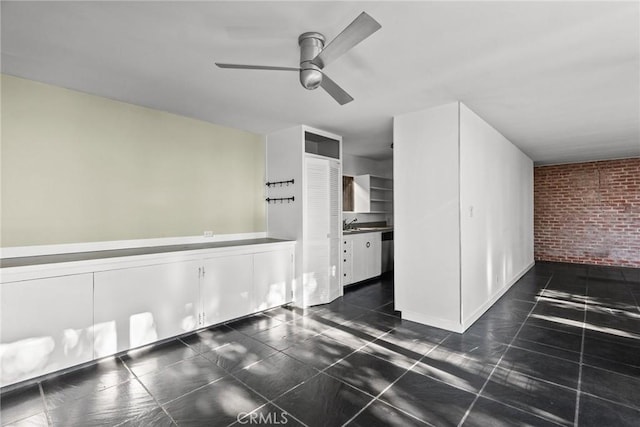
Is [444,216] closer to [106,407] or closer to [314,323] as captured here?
[314,323]

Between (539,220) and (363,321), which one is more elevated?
(539,220)

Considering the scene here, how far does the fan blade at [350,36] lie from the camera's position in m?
1.47

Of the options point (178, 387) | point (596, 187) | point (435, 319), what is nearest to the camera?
point (178, 387)

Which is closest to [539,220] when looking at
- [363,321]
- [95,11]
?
[363,321]

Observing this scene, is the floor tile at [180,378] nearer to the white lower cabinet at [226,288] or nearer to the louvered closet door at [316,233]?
the white lower cabinet at [226,288]

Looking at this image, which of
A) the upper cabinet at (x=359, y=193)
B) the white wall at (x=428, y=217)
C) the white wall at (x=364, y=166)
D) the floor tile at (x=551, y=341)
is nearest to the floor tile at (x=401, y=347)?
the white wall at (x=428, y=217)

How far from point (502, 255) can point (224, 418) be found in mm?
4329

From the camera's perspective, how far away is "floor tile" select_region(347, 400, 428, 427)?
1.82 meters

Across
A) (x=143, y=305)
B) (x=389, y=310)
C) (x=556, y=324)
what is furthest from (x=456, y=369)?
(x=143, y=305)

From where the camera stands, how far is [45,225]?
2.71m

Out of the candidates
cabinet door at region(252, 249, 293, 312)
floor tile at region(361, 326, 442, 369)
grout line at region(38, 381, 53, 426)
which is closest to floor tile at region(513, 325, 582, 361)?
floor tile at region(361, 326, 442, 369)

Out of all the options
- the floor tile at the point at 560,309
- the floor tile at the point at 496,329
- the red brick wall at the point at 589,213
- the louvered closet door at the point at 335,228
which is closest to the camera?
the floor tile at the point at 496,329

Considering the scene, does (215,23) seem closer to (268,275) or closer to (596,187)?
(268,275)

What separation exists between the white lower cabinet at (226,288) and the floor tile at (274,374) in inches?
38.1
